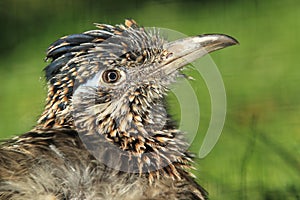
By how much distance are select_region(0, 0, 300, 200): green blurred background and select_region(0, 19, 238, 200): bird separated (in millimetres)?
809

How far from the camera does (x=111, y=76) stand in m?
3.50

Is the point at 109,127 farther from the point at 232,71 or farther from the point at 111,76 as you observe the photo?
the point at 232,71

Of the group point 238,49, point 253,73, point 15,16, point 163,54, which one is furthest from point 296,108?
point 15,16

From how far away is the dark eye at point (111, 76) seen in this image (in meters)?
3.49

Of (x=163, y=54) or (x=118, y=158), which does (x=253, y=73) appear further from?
(x=118, y=158)

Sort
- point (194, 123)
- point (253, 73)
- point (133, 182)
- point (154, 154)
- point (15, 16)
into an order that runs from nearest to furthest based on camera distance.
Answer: point (133, 182)
point (154, 154)
point (194, 123)
point (253, 73)
point (15, 16)

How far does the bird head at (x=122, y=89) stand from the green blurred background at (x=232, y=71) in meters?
0.80

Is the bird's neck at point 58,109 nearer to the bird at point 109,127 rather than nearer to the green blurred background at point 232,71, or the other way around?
the bird at point 109,127

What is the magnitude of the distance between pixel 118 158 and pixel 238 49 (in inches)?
109

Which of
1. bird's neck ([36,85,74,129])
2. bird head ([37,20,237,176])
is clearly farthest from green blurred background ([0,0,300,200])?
bird's neck ([36,85,74,129])

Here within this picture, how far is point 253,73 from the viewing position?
5539 millimetres

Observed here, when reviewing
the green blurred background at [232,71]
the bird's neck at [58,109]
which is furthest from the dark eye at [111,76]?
the green blurred background at [232,71]

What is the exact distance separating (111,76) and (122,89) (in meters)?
0.07

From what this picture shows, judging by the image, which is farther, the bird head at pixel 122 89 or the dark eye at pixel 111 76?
the dark eye at pixel 111 76
